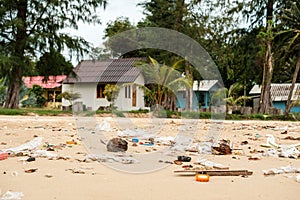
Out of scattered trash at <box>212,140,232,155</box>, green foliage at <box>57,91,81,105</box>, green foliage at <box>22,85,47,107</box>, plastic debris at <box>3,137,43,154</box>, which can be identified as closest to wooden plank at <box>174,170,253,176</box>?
scattered trash at <box>212,140,232,155</box>

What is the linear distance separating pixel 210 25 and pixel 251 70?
3.38 m

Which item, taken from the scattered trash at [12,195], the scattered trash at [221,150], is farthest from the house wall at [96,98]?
the scattered trash at [12,195]

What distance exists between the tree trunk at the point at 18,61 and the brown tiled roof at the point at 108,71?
5.80m

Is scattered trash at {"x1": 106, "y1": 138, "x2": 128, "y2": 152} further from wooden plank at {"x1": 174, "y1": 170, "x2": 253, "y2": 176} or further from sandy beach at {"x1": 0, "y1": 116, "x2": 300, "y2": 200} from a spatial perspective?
wooden plank at {"x1": 174, "y1": 170, "x2": 253, "y2": 176}

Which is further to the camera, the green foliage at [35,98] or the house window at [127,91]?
the green foliage at [35,98]

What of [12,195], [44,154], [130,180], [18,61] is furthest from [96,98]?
[12,195]

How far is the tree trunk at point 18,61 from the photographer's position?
17.2 m

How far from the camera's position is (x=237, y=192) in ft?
9.14

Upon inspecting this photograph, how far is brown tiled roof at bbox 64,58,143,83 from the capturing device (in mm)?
24250

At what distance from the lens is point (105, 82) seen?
81.0 ft

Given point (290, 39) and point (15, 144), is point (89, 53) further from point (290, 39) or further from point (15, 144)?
point (15, 144)

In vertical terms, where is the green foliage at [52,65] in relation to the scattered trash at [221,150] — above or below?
above

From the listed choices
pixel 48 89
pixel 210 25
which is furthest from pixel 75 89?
pixel 210 25

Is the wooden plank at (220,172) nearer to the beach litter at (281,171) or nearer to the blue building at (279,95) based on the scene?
the beach litter at (281,171)
